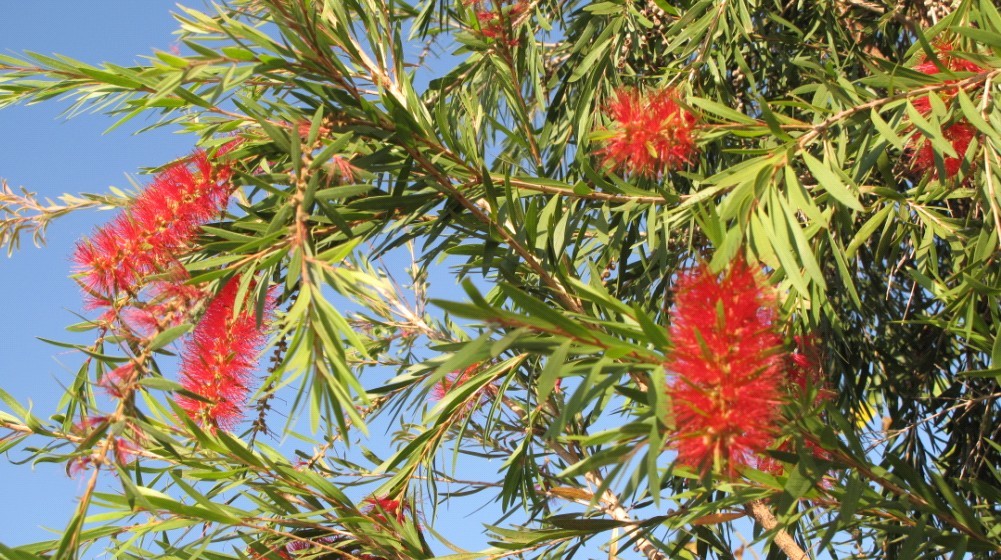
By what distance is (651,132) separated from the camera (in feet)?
4.12

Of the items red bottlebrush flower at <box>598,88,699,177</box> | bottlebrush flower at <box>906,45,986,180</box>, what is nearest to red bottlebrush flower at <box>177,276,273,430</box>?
red bottlebrush flower at <box>598,88,699,177</box>

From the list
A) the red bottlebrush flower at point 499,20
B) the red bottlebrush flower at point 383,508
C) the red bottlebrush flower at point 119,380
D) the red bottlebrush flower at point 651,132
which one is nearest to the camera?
the red bottlebrush flower at point 119,380

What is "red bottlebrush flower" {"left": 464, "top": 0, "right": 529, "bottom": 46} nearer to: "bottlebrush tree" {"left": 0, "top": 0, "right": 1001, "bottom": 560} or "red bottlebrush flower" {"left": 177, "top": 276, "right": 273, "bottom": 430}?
"bottlebrush tree" {"left": 0, "top": 0, "right": 1001, "bottom": 560}

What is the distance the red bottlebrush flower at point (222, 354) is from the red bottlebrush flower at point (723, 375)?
61 cm

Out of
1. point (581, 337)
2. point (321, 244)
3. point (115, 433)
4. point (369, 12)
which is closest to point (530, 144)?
point (369, 12)

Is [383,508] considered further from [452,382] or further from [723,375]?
[723,375]

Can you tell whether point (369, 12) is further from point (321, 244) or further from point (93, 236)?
point (93, 236)

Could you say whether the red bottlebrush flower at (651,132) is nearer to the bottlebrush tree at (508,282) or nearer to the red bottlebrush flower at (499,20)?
the bottlebrush tree at (508,282)

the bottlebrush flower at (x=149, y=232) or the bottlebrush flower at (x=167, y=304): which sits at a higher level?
the bottlebrush flower at (x=149, y=232)

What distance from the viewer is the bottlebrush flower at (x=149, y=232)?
1.15 metres

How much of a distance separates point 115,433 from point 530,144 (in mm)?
911

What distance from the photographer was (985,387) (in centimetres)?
191

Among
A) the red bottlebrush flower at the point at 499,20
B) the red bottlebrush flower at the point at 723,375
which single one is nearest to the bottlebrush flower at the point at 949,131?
the red bottlebrush flower at the point at 723,375

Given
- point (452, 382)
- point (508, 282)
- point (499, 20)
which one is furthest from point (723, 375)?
point (499, 20)
